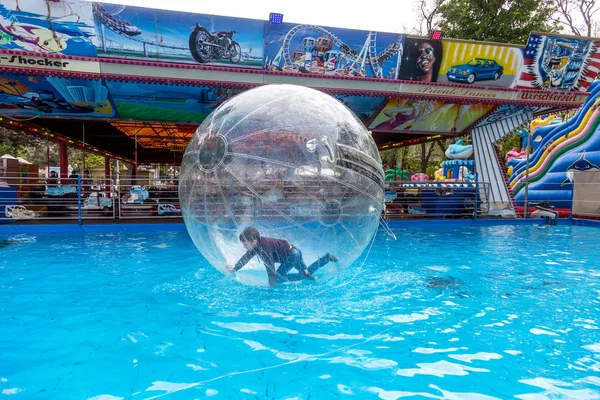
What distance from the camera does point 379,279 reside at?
5.42 meters

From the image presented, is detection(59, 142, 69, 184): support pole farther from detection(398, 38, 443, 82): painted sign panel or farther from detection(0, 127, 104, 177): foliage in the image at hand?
detection(0, 127, 104, 177): foliage

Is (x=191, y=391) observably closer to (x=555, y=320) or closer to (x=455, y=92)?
(x=555, y=320)

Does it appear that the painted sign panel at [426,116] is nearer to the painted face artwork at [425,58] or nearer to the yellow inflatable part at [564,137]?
the painted face artwork at [425,58]

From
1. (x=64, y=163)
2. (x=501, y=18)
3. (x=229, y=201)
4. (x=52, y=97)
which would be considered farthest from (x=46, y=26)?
(x=501, y=18)

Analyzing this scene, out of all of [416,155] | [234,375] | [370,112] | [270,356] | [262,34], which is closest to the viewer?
[234,375]

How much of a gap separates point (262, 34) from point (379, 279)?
794cm

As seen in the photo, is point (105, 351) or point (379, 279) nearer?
point (105, 351)

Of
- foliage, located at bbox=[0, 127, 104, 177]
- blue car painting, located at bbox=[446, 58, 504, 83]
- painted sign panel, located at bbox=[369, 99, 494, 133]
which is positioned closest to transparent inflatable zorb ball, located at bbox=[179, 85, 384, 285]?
painted sign panel, located at bbox=[369, 99, 494, 133]

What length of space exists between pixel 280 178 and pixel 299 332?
139cm

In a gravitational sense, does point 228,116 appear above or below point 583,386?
above

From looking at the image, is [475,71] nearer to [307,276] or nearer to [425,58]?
[425,58]

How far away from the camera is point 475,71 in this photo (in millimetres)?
12344

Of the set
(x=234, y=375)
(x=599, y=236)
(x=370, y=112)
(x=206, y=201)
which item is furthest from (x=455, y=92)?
(x=234, y=375)

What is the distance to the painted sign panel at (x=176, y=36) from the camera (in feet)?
32.7
